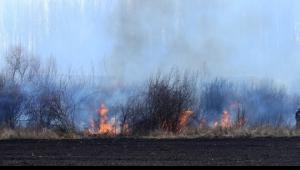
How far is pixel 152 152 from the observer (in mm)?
15836

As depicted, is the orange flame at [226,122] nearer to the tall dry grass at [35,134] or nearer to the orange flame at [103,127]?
the orange flame at [103,127]

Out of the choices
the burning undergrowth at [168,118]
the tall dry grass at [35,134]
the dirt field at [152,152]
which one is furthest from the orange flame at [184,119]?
the tall dry grass at [35,134]

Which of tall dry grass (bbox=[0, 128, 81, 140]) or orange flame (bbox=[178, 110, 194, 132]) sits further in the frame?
orange flame (bbox=[178, 110, 194, 132])

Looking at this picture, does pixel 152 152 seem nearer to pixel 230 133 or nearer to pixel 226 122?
pixel 230 133

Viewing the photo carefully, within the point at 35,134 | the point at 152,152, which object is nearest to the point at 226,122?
the point at 35,134

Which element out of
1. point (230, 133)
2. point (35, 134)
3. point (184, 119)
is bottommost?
point (230, 133)

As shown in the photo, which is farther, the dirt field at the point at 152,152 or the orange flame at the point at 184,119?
the orange flame at the point at 184,119

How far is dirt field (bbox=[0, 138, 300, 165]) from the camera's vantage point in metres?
13.8

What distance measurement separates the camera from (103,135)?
70.8ft

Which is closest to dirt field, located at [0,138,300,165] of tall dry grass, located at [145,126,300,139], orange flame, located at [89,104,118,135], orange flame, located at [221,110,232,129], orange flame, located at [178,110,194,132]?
tall dry grass, located at [145,126,300,139]

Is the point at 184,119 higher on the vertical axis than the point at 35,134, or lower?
higher

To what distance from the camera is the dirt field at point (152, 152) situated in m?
13.8

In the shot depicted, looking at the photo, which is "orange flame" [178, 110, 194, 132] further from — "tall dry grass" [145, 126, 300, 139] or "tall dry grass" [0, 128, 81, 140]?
"tall dry grass" [0, 128, 81, 140]

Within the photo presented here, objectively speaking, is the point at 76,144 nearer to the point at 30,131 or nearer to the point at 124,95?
the point at 30,131
